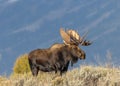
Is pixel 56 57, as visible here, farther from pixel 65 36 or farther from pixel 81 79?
pixel 81 79

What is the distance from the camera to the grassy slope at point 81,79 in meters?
15.4

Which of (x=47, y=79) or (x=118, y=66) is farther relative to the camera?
(x=118, y=66)

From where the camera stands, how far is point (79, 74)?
660 inches

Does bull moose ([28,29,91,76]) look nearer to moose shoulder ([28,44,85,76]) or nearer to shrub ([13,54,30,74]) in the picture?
moose shoulder ([28,44,85,76])

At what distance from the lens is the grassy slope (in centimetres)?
1538

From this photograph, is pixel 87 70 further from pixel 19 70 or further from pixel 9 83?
pixel 19 70

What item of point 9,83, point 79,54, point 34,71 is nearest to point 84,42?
point 79,54

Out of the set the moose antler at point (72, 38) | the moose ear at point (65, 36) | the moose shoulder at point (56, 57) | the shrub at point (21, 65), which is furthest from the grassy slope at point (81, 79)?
the shrub at point (21, 65)

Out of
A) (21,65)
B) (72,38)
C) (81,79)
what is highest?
(21,65)

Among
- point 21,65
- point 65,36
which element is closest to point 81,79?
point 65,36

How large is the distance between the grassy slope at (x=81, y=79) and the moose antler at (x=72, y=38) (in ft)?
2.17

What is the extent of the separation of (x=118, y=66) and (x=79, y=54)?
1128 mm

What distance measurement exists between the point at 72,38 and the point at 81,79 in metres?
2.10

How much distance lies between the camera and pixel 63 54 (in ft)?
58.9
